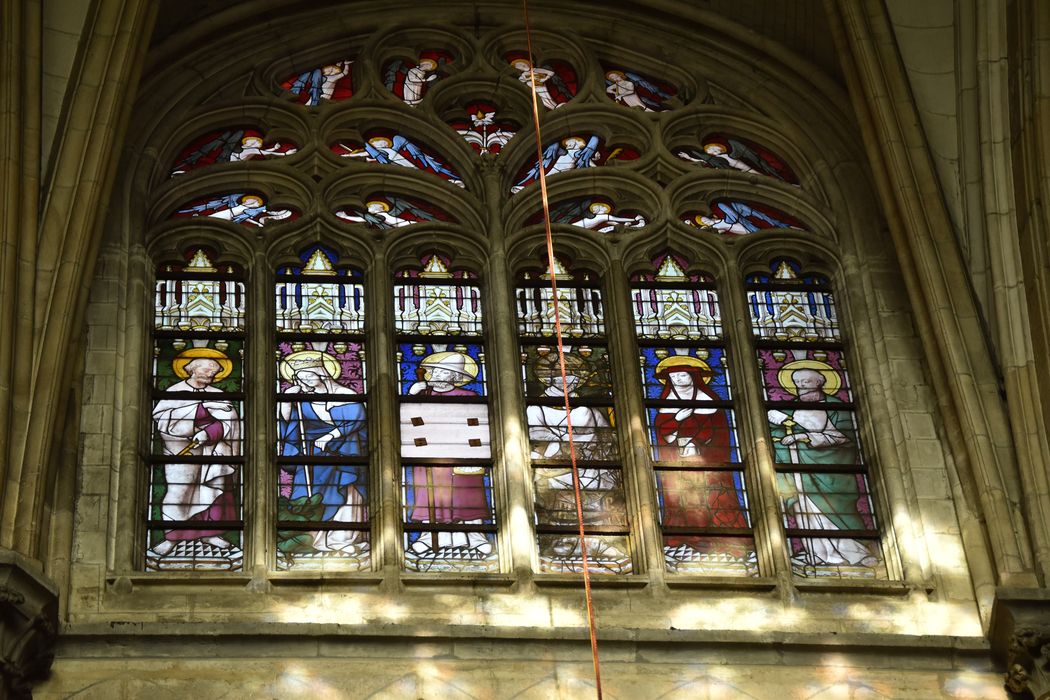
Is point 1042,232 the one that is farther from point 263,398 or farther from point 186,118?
point 186,118

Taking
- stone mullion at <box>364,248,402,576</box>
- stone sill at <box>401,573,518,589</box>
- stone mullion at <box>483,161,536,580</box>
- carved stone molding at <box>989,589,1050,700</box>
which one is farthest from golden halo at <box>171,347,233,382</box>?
carved stone molding at <box>989,589,1050,700</box>

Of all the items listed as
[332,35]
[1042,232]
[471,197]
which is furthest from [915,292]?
[332,35]

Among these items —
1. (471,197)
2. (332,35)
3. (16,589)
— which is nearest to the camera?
(16,589)

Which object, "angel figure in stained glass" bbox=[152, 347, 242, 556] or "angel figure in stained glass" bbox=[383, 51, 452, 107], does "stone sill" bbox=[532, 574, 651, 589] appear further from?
"angel figure in stained glass" bbox=[383, 51, 452, 107]

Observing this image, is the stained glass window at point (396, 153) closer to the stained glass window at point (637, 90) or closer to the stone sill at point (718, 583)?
the stained glass window at point (637, 90)

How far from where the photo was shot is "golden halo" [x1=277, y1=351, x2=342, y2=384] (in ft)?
51.5

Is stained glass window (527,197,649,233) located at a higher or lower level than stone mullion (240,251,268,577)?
higher

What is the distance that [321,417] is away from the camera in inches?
607

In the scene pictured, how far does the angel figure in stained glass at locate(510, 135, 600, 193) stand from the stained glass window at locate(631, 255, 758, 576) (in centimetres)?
119

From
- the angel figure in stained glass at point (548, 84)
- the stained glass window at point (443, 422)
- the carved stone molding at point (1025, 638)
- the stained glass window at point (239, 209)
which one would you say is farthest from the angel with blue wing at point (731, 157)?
the carved stone molding at point (1025, 638)

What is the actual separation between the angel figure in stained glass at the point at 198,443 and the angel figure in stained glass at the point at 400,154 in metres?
2.50

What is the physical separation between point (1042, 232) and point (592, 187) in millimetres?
3840

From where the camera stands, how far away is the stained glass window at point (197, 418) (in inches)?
575

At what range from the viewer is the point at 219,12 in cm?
1784
